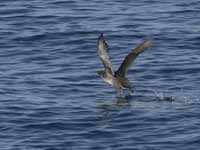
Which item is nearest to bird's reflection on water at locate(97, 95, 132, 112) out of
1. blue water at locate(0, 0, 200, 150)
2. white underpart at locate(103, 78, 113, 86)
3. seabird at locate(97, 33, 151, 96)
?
blue water at locate(0, 0, 200, 150)

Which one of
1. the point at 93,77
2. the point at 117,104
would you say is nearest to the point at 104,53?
the point at 117,104

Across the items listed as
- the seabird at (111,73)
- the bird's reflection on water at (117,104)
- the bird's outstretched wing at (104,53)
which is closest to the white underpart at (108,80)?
the seabird at (111,73)

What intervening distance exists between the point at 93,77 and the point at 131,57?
3.22 meters

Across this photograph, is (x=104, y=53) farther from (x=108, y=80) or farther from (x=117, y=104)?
(x=117, y=104)

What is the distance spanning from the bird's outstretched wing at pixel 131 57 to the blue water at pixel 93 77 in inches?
27.3

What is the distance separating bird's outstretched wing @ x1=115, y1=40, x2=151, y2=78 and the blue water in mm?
693

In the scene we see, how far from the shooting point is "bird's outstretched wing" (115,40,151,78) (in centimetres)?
2417

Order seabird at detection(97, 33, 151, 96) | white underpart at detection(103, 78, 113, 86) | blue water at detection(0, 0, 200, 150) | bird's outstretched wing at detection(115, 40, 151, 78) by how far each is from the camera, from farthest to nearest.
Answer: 1. white underpart at detection(103, 78, 113, 86)
2. seabird at detection(97, 33, 151, 96)
3. bird's outstretched wing at detection(115, 40, 151, 78)
4. blue water at detection(0, 0, 200, 150)

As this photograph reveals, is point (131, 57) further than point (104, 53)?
No

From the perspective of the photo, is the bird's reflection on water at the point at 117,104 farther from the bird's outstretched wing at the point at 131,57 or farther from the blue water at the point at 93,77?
the bird's outstretched wing at the point at 131,57

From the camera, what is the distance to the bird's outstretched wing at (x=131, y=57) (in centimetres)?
2417

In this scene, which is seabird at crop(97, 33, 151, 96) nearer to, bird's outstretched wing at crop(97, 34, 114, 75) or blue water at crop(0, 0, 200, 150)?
bird's outstretched wing at crop(97, 34, 114, 75)

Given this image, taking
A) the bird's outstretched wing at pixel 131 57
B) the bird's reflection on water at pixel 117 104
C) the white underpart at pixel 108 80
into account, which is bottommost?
the bird's reflection on water at pixel 117 104

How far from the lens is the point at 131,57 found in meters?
24.5
